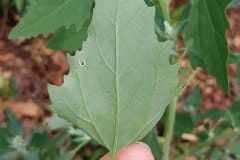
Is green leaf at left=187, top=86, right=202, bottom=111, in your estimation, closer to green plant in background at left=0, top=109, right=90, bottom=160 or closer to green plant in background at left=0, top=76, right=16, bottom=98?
green plant in background at left=0, top=109, right=90, bottom=160

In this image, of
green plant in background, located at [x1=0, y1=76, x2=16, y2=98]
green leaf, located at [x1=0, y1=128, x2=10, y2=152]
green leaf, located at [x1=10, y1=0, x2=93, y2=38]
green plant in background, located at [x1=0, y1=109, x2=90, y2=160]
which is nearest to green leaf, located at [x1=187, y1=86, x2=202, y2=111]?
green plant in background, located at [x1=0, y1=109, x2=90, y2=160]

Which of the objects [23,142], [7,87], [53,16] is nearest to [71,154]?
[23,142]

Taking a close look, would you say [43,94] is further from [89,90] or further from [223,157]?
[89,90]

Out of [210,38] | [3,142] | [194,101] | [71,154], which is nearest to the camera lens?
[210,38]

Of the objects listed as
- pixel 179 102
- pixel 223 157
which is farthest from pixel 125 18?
pixel 179 102

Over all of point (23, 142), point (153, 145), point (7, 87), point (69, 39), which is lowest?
point (7, 87)

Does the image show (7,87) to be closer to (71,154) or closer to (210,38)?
(71,154)
